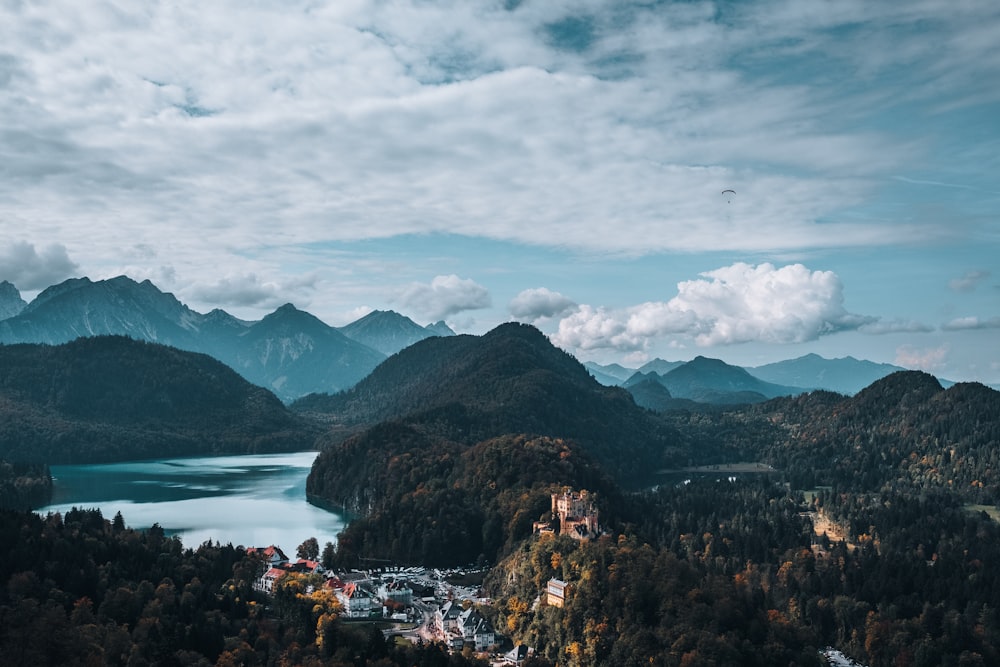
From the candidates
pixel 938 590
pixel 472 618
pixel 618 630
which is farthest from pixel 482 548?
pixel 938 590

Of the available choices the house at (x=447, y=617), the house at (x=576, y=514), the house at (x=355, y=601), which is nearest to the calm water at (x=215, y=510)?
the house at (x=355, y=601)

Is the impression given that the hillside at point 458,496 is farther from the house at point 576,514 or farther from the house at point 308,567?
the house at point 576,514

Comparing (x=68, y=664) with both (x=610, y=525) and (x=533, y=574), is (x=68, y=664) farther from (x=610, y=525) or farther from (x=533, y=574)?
(x=610, y=525)

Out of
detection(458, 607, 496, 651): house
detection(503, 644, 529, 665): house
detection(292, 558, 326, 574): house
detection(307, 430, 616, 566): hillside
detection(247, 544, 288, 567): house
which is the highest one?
detection(307, 430, 616, 566): hillside

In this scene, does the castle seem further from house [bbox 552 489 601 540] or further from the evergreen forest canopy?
the evergreen forest canopy

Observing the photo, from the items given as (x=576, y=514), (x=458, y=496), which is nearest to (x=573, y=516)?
(x=576, y=514)

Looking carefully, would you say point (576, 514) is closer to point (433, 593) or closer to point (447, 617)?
point (433, 593)

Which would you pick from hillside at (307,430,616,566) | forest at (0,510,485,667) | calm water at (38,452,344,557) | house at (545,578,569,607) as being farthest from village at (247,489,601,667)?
calm water at (38,452,344,557)
